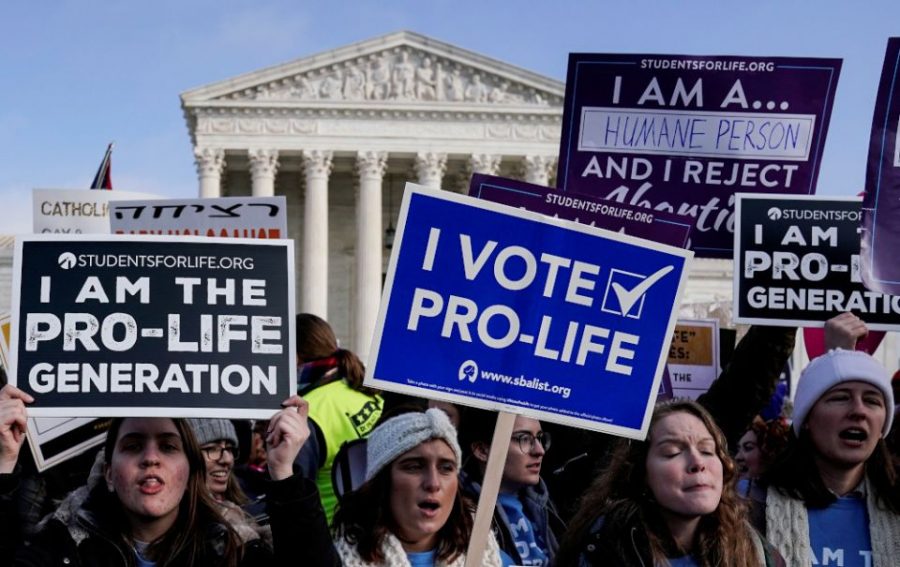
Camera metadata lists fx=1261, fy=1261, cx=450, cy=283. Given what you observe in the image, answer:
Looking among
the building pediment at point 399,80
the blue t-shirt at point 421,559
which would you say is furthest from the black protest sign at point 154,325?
the building pediment at point 399,80

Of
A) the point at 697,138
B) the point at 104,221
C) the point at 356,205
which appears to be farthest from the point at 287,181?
the point at 697,138

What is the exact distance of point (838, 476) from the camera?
4387mm

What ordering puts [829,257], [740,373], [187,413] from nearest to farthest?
[187,413]
[740,373]
[829,257]

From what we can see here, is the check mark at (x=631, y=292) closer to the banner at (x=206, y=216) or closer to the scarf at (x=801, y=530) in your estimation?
the scarf at (x=801, y=530)

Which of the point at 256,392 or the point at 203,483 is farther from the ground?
the point at 256,392

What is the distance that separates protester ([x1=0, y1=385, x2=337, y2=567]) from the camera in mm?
3660

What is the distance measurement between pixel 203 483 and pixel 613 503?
1.29m

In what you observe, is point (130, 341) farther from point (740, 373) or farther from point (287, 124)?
point (287, 124)

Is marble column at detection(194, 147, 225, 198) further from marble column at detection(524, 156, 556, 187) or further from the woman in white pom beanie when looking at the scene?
the woman in white pom beanie

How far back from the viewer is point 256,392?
405cm

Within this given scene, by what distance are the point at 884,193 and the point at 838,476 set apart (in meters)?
1.38

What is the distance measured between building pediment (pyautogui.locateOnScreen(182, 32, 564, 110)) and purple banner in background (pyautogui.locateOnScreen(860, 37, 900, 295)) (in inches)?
1837

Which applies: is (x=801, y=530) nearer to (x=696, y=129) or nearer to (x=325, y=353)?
(x=696, y=129)

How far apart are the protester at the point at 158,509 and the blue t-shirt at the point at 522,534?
116 centimetres
